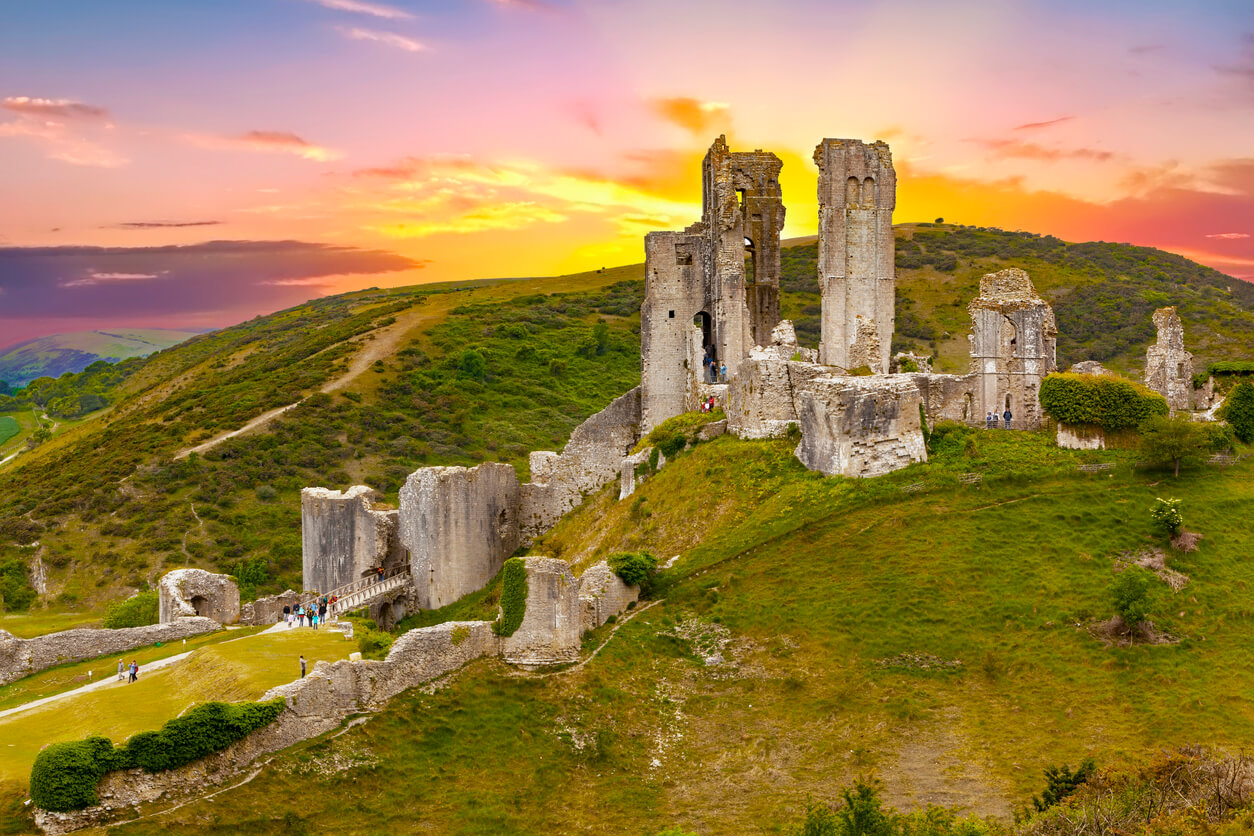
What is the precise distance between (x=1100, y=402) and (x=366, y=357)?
66.8 metres

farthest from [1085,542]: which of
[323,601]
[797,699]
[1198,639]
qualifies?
[323,601]

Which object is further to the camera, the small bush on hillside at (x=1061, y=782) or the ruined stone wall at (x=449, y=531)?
the ruined stone wall at (x=449, y=531)

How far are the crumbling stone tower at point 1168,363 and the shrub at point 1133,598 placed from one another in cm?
1678

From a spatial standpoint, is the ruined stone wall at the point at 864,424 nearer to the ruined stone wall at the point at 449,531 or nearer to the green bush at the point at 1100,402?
the green bush at the point at 1100,402

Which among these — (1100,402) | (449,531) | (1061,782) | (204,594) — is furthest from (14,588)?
(1061,782)

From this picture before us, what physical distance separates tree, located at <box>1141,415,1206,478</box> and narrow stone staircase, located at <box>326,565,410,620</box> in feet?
79.8

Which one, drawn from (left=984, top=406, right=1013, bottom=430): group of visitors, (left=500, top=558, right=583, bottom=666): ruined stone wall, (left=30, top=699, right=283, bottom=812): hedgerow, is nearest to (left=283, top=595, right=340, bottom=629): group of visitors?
(left=500, top=558, right=583, bottom=666): ruined stone wall

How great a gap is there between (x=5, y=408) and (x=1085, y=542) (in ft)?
461

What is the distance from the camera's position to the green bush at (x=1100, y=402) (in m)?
35.6

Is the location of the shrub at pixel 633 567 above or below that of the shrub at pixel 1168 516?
below

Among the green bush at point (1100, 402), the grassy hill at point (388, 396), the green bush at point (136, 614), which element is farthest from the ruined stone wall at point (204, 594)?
the green bush at point (1100, 402)

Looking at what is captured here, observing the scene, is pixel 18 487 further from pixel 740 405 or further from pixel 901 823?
pixel 901 823

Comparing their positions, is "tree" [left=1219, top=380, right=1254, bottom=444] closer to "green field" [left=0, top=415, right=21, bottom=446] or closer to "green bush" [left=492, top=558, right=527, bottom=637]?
"green bush" [left=492, top=558, right=527, bottom=637]

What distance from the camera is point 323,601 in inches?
1647
